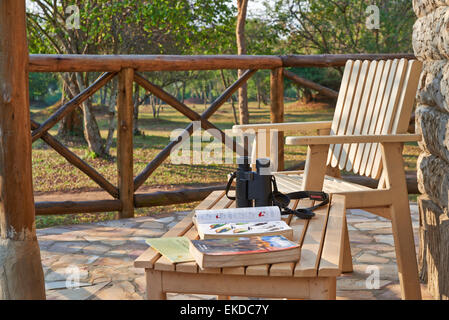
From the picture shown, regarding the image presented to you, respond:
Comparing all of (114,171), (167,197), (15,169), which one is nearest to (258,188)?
(15,169)

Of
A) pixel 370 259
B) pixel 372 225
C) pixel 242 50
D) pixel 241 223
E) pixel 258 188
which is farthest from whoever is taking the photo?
pixel 242 50

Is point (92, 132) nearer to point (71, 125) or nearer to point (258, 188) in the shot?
point (71, 125)

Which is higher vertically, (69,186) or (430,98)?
(430,98)

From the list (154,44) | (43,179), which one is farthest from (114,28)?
(43,179)

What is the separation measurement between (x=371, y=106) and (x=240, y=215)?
1.35 meters

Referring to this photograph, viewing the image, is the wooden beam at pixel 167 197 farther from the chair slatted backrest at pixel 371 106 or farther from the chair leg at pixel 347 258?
the chair leg at pixel 347 258

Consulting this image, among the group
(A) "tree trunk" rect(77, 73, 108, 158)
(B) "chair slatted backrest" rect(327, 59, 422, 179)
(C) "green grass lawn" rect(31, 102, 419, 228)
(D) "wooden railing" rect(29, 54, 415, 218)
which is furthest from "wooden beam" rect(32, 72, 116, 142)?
(A) "tree trunk" rect(77, 73, 108, 158)

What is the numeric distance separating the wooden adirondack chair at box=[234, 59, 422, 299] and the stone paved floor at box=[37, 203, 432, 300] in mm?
200

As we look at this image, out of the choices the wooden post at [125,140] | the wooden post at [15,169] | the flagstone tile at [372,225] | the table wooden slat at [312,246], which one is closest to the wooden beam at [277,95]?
the flagstone tile at [372,225]

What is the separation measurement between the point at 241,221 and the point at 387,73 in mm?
1360

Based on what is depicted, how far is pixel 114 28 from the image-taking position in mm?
9680

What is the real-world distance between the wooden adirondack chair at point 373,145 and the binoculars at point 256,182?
0.46 metres

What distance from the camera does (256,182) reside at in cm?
177
